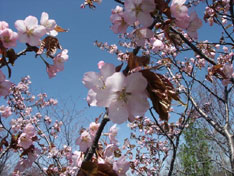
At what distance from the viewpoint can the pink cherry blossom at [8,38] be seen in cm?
93

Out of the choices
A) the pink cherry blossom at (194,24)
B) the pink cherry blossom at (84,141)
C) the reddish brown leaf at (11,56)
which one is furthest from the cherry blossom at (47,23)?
the pink cherry blossom at (194,24)

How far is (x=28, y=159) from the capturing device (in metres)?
1.40

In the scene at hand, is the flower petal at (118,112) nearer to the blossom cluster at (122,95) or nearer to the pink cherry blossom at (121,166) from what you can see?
the blossom cluster at (122,95)

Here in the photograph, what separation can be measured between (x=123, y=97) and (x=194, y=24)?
562mm

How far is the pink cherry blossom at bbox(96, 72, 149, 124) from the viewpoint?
61 cm

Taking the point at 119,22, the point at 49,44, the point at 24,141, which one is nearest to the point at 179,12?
the point at 119,22

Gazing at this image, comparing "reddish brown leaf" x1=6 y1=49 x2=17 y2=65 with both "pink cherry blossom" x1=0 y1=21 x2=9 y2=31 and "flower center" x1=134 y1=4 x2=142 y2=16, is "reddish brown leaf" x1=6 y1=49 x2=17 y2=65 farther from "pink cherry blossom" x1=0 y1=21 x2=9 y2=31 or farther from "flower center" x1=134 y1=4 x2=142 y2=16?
"flower center" x1=134 y1=4 x2=142 y2=16

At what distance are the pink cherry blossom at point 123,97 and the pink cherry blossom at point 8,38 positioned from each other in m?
0.60

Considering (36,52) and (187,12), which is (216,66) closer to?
(187,12)

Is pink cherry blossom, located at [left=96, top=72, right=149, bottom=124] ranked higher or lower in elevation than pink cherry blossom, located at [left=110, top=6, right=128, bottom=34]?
lower

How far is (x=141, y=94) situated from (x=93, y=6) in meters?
2.15

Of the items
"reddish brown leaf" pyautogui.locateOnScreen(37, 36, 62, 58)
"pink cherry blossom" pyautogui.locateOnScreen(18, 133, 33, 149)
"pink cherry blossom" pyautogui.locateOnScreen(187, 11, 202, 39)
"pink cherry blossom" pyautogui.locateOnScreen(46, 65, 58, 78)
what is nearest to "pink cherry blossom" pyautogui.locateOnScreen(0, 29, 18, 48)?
"reddish brown leaf" pyautogui.locateOnScreen(37, 36, 62, 58)

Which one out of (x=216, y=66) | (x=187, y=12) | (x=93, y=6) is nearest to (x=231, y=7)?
(x=216, y=66)

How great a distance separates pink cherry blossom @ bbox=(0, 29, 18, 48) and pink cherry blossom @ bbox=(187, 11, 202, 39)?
87 cm
